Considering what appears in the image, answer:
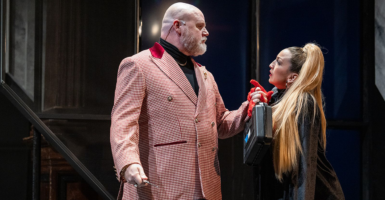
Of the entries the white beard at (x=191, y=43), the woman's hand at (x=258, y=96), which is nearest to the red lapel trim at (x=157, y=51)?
the white beard at (x=191, y=43)

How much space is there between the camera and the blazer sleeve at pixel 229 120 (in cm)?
224

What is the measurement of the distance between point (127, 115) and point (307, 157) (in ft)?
2.81

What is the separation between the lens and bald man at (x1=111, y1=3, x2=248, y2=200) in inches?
76.1

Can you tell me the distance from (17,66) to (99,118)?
0.74 meters

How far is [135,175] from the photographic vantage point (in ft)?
5.69

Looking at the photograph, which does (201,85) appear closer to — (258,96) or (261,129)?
(258,96)

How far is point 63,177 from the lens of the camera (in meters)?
2.82

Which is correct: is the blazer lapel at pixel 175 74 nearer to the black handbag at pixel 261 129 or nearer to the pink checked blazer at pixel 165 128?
the pink checked blazer at pixel 165 128

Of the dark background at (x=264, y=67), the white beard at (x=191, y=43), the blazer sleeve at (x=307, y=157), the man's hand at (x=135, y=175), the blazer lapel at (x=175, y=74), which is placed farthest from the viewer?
the dark background at (x=264, y=67)

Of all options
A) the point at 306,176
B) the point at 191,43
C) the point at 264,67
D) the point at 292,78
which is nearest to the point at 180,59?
the point at 191,43

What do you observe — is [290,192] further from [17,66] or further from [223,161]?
[17,66]

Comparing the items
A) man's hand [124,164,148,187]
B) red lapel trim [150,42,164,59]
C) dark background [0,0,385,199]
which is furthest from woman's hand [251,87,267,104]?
dark background [0,0,385,199]

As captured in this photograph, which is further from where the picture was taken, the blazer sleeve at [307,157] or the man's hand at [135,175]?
the blazer sleeve at [307,157]

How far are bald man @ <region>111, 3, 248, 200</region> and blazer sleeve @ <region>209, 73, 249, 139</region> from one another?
122 millimetres
